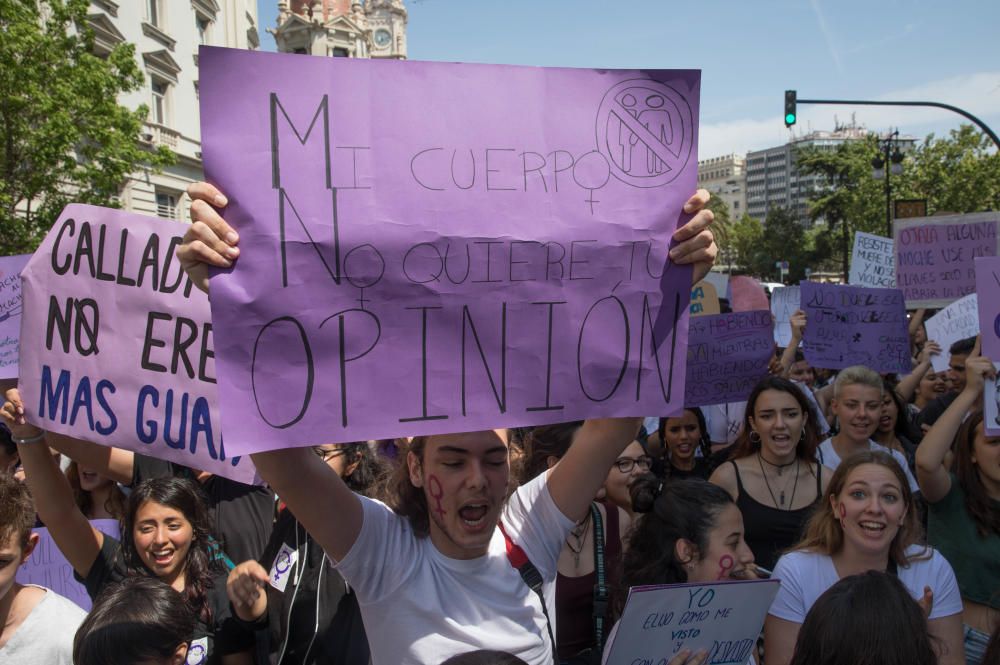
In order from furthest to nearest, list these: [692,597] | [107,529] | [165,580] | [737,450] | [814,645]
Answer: [737,450]
[107,529]
[165,580]
[692,597]
[814,645]

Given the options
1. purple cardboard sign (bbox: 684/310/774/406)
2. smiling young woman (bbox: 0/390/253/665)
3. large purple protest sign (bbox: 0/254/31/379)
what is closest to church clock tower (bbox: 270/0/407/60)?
purple cardboard sign (bbox: 684/310/774/406)

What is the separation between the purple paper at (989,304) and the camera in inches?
150

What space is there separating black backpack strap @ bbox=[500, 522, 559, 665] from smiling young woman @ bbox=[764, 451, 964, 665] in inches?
45.1

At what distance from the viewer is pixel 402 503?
217 centimetres

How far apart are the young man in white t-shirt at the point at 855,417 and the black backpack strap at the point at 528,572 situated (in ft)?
9.46

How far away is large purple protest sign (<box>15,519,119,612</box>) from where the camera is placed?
333 cm

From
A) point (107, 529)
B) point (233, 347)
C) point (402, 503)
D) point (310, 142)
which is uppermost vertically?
point (310, 142)

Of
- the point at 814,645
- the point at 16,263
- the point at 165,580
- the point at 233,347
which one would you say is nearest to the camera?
the point at 233,347

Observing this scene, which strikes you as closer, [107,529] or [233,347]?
[233,347]

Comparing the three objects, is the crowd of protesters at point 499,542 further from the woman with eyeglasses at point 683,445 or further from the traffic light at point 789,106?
the traffic light at point 789,106

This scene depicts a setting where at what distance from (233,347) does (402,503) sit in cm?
62

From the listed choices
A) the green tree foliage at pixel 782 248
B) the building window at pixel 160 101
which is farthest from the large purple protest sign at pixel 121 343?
the green tree foliage at pixel 782 248

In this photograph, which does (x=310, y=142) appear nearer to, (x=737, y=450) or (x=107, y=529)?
(x=107, y=529)

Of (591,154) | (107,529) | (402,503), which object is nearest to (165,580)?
(107,529)
